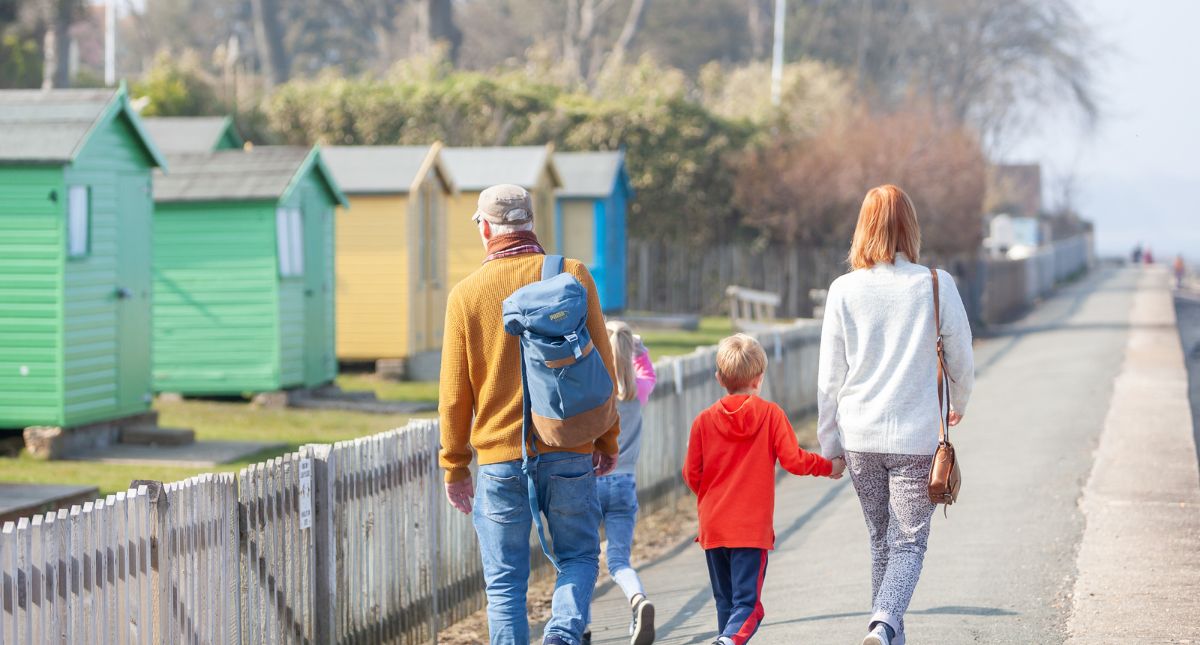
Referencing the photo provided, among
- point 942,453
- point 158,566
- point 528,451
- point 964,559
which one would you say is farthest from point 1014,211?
point 158,566

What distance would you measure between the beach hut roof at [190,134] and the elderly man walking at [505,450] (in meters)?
17.3

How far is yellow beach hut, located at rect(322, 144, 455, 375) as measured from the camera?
2080 centimetres

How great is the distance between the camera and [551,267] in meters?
5.39

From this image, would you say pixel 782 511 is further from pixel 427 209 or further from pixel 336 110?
pixel 336 110

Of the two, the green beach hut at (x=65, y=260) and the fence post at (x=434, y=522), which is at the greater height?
the green beach hut at (x=65, y=260)

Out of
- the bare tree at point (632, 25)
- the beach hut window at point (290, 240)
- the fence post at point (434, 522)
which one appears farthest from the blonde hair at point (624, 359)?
the bare tree at point (632, 25)

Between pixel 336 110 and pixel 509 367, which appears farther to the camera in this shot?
pixel 336 110

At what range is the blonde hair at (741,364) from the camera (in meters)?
6.38

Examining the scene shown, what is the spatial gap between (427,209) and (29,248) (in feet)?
28.2

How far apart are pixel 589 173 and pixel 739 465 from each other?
2427 centimetres

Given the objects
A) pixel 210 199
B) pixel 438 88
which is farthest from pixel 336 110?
pixel 210 199

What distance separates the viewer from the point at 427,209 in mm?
21578

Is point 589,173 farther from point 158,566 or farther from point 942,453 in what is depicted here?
point 158,566

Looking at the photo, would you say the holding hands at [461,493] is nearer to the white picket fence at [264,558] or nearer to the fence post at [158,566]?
the white picket fence at [264,558]
